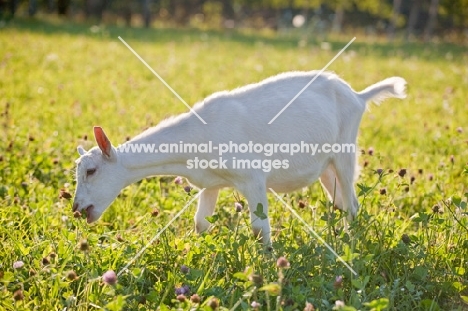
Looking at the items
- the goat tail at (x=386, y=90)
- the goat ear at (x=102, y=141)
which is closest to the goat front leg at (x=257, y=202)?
the goat ear at (x=102, y=141)

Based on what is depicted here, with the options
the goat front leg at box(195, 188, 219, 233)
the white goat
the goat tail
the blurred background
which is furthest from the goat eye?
the blurred background

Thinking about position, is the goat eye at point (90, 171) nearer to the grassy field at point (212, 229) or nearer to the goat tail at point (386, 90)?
the grassy field at point (212, 229)

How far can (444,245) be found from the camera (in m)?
3.68

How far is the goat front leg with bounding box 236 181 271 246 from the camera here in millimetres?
3709

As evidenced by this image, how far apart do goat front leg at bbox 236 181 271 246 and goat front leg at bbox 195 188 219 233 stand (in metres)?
0.42

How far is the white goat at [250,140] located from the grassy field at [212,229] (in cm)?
16

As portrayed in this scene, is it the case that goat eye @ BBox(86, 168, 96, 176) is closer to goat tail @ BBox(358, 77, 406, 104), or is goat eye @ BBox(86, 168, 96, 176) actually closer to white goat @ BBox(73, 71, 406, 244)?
white goat @ BBox(73, 71, 406, 244)

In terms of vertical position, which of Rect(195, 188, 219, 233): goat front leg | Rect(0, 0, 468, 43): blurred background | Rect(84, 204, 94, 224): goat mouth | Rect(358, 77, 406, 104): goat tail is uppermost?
Rect(358, 77, 406, 104): goat tail

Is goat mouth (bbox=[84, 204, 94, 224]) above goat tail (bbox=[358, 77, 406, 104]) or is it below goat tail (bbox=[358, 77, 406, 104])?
below

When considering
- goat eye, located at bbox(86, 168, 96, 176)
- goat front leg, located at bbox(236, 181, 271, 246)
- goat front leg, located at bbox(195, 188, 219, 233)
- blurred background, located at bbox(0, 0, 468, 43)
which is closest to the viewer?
goat eye, located at bbox(86, 168, 96, 176)

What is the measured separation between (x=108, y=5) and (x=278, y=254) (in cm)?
3346

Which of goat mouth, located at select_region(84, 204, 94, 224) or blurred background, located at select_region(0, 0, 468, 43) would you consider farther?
blurred background, located at select_region(0, 0, 468, 43)

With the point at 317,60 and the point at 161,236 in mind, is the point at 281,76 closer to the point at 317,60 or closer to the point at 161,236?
the point at 161,236

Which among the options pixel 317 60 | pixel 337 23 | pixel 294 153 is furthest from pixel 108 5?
pixel 294 153
